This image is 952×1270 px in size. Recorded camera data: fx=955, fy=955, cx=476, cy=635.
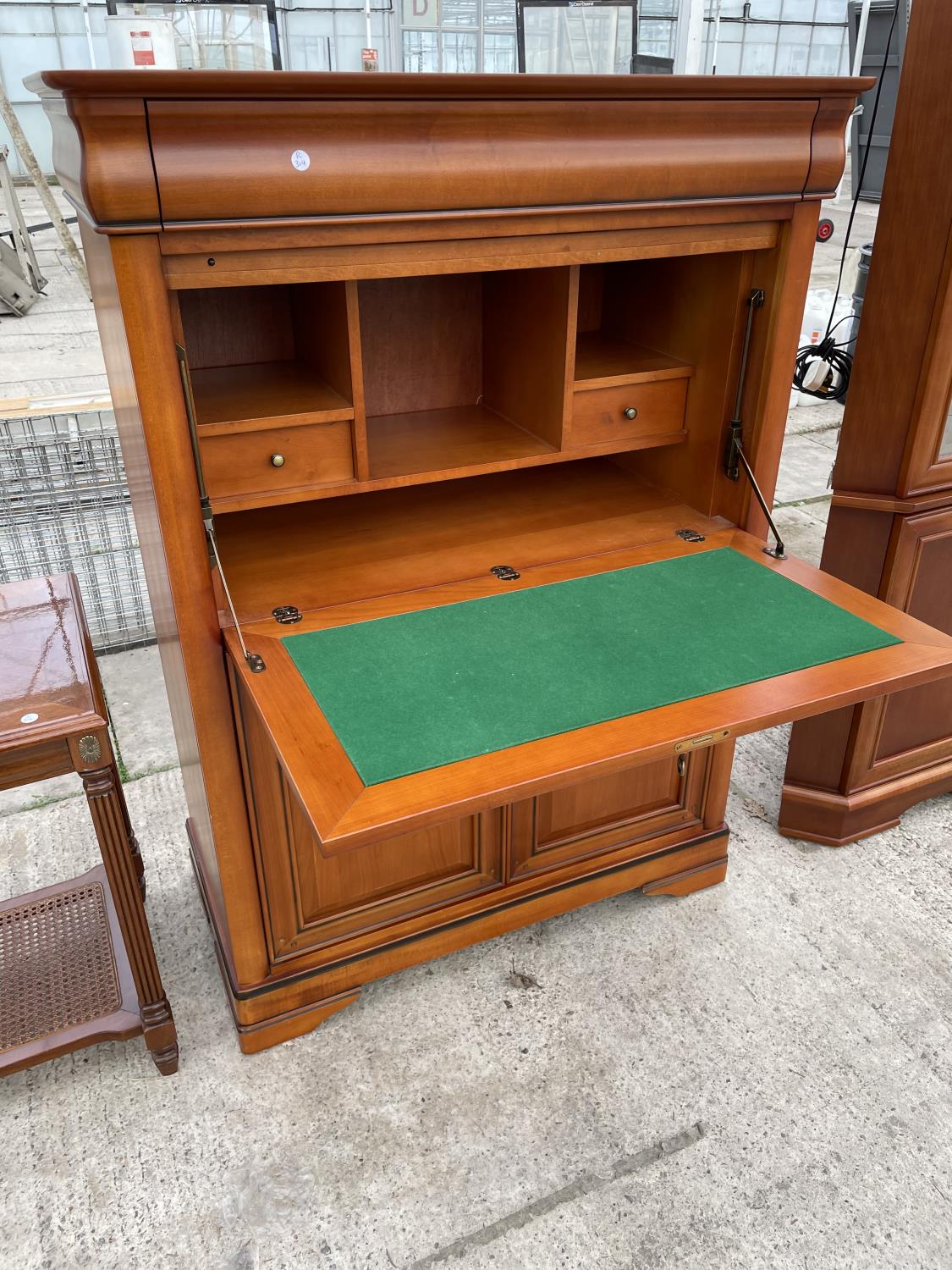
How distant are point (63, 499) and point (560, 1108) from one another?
93.1 inches

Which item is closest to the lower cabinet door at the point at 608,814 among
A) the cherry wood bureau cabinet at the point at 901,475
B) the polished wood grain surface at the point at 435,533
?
the cherry wood bureau cabinet at the point at 901,475

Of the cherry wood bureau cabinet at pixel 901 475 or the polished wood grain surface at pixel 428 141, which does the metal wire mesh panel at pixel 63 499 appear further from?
the cherry wood bureau cabinet at pixel 901 475

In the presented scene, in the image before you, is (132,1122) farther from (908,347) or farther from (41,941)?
(908,347)

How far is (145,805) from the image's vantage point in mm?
2742

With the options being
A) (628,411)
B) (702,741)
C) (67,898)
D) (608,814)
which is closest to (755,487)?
(628,411)

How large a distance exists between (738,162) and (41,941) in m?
2.03

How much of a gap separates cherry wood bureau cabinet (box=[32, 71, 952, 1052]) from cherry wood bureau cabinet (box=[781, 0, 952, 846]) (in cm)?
38

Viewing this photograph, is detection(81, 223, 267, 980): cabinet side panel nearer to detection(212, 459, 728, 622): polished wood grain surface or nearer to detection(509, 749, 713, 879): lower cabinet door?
detection(212, 459, 728, 622): polished wood grain surface

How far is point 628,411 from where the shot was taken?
182cm

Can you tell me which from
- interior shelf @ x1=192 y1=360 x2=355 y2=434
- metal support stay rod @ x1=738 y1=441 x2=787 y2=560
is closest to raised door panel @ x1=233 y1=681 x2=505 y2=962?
interior shelf @ x1=192 y1=360 x2=355 y2=434

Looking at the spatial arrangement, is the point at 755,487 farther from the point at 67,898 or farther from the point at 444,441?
the point at 67,898

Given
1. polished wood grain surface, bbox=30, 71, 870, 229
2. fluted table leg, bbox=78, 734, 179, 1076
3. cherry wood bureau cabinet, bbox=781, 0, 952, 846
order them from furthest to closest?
cherry wood bureau cabinet, bbox=781, 0, 952, 846 < fluted table leg, bbox=78, 734, 179, 1076 < polished wood grain surface, bbox=30, 71, 870, 229

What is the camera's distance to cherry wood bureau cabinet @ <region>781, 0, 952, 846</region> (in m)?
1.89

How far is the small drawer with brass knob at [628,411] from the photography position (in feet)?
5.79
